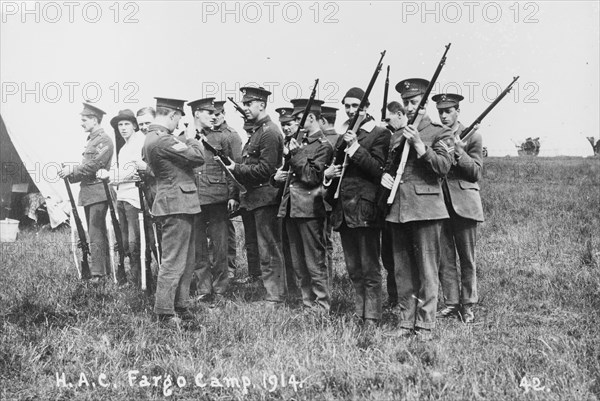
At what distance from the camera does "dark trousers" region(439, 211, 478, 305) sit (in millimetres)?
5441

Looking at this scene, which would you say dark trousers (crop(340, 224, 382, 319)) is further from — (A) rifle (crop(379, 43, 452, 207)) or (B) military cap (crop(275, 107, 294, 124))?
(B) military cap (crop(275, 107, 294, 124))

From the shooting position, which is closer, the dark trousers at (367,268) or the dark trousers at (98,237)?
the dark trousers at (367,268)

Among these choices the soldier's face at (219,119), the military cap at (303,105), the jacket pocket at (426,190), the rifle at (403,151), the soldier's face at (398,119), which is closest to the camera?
the rifle at (403,151)

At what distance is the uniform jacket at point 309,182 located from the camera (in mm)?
5535

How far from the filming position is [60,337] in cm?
468

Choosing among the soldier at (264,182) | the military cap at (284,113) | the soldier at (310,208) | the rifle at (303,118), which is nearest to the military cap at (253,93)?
the soldier at (264,182)

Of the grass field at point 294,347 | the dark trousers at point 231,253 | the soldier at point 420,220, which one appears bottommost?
the grass field at point 294,347

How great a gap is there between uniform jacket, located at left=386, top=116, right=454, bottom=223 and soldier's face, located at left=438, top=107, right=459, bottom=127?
74cm

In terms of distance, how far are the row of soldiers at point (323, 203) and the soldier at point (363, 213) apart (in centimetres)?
1

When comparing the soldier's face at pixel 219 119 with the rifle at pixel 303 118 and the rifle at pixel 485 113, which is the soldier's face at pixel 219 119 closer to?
the rifle at pixel 303 118

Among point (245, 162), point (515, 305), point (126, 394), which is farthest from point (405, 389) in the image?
point (245, 162)

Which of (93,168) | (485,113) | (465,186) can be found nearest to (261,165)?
(465,186)

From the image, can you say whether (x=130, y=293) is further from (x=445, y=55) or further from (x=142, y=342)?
(x=445, y=55)

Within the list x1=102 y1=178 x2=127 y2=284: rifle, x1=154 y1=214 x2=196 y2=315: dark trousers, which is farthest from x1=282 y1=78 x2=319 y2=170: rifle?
x1=102 y1=178 x2=127 y2=284: rifle
